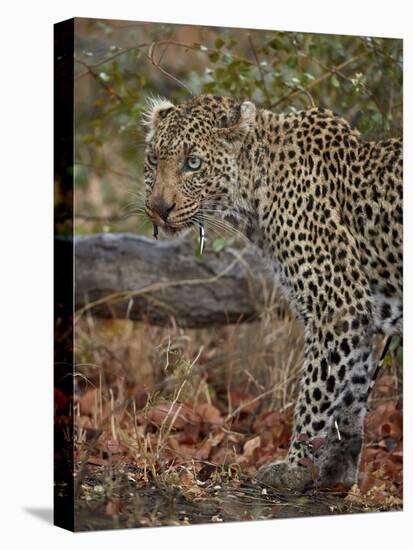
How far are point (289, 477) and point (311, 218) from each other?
1484 mm

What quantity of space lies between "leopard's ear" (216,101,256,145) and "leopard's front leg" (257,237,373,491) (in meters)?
0.92

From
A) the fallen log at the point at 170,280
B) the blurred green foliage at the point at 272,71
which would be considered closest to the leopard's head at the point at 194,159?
the blurred green foliage at the point at 272,71

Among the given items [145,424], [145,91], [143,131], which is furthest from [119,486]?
[145,91]

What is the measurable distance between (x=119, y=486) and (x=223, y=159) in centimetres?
199

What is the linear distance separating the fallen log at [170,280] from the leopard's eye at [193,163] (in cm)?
189

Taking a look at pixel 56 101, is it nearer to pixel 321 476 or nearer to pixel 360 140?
pixel 360 140

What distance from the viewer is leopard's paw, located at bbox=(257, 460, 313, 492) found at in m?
7.50

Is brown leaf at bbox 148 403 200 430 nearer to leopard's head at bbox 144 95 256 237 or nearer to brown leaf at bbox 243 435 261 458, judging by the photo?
brown leaf at bbox 243 435 261 458

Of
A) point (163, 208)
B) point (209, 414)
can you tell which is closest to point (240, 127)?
point (163, 208)

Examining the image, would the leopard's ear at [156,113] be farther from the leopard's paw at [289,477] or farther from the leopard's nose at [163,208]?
the leopard's paw at [289,477]

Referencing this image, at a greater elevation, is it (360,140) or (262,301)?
(360,140)

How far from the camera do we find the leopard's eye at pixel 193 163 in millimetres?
7539

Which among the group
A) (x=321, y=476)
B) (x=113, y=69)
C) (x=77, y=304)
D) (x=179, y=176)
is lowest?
(x=321, y=476)

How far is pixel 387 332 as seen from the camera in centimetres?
760
